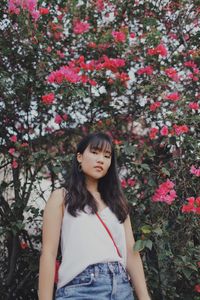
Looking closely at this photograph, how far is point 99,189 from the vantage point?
2221mm

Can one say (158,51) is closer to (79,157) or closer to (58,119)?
(58,119)

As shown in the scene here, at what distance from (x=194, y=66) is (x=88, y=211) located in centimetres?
180

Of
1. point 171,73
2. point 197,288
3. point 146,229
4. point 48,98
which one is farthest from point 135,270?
point 171,73

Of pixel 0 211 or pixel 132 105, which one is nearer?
pixel 0 211

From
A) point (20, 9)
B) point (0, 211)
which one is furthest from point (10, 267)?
point (20, 9)


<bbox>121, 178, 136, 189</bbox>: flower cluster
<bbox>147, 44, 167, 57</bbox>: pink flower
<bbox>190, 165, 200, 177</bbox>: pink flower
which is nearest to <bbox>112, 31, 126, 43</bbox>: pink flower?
<bbox>147, 44, 167, 57</bbox>: pink flower

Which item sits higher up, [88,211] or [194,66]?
[194,66]

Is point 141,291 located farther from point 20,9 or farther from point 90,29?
point 90,29

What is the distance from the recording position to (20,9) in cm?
298

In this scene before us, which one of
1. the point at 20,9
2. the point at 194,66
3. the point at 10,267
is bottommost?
the point at 10,267

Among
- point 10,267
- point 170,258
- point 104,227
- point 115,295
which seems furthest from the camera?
point 10,267

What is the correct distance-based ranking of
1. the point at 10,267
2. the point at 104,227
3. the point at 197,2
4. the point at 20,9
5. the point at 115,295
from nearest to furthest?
the point at 115,295 → the point at 104,227 → the point at 20,9 → the point at 10,267 → the point at 197,2

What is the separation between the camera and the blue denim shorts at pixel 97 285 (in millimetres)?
1833

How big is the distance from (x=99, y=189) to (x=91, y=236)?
1.11 ft
